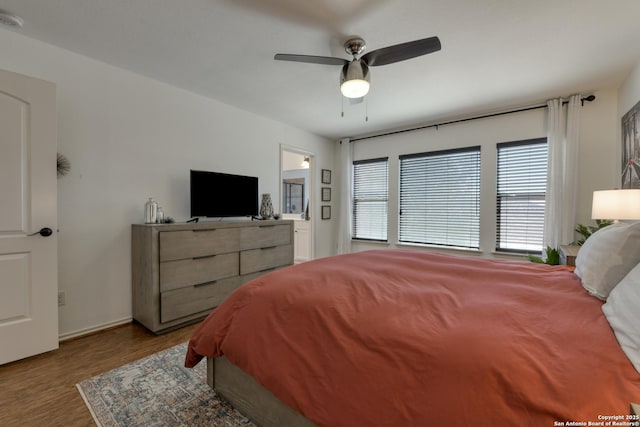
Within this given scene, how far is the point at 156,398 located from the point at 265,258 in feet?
6.34

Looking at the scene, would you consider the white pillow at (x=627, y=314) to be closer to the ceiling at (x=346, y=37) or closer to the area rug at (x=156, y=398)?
the area rug at (x=156, y=398)

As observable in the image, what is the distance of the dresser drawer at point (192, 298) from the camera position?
2.51m

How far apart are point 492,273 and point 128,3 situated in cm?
290

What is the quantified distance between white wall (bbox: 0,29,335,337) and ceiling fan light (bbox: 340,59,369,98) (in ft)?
6.63

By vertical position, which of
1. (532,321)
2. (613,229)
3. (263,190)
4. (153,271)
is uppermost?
(263,190)

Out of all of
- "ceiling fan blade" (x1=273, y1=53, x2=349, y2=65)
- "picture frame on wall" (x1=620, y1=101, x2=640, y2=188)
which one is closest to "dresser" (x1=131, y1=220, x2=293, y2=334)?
"ceiling fan blade" (x1=273, y1=53, x2=349, y2=65)

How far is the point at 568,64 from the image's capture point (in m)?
2.53

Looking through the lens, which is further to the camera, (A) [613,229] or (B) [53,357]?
(B) [53,357]

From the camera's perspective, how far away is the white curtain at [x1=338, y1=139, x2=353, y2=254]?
5066 mm

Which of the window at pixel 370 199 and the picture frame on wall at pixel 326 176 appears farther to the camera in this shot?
the picture frame on wall at pixel 326 176

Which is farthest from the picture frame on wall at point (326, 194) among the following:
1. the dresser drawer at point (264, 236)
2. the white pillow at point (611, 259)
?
the white pillow at point (611, 259)

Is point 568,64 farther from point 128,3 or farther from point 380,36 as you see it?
point 128,3

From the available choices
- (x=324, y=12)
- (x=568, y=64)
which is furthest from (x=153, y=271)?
(x=568, y=64)

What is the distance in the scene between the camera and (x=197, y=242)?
107 inches
